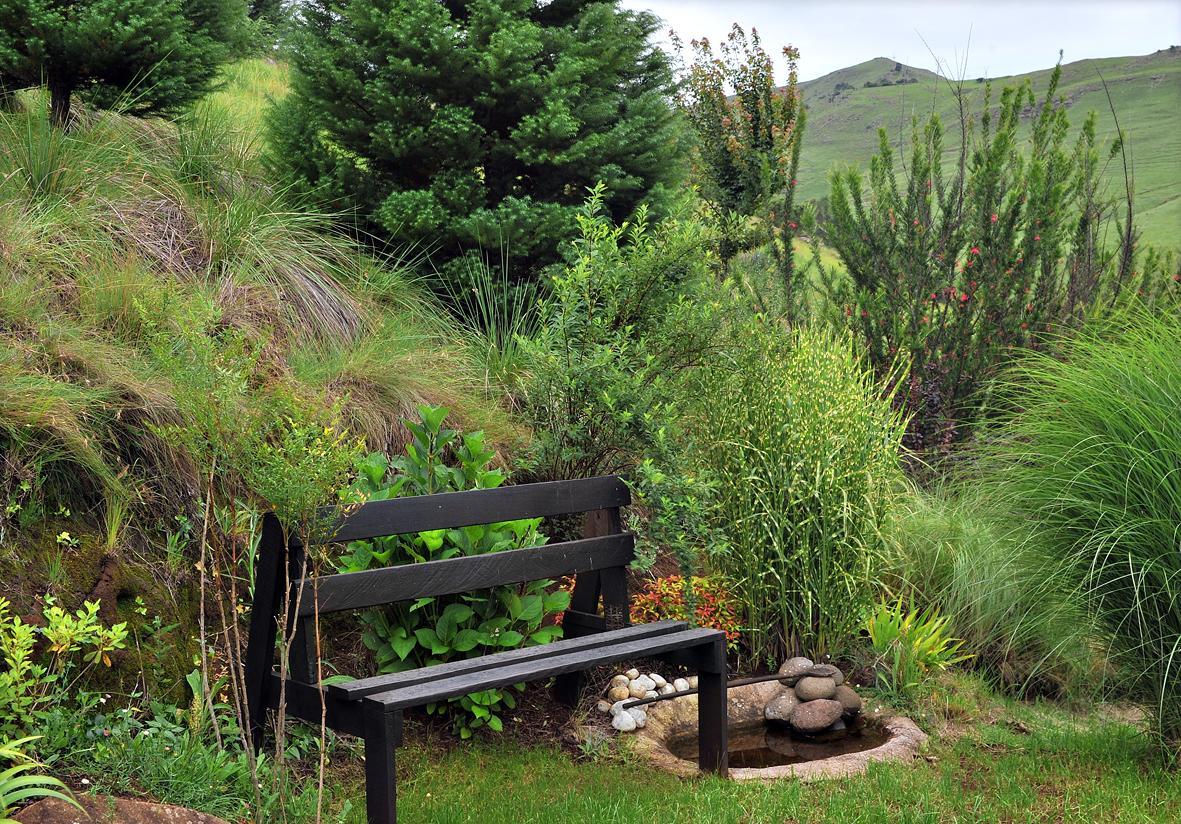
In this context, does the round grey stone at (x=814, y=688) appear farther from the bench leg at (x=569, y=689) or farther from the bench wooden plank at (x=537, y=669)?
the bench leg at (x=569, y=689)

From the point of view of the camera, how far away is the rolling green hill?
59219mm

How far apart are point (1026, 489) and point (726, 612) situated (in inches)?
70.5

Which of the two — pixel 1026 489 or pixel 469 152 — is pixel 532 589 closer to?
pixel 1026 489

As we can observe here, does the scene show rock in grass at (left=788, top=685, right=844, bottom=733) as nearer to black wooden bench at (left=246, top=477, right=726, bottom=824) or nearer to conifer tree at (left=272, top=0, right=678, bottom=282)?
black wooden bench at (left=246, top=477, right=726, bottom=824)

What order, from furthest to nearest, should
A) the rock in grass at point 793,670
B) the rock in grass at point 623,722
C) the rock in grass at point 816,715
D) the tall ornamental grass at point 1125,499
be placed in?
the rock in grass at point 793,670 < the rock in grass at point 816,715 < the rock in grass at point 623,722 < the tall ornamental grass at point 1125,499

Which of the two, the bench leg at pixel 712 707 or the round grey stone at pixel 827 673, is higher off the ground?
the bench leg at pixel 712 707

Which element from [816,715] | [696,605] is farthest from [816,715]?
[696,605]

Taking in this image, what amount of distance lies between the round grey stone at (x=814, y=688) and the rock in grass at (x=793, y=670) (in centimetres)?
8

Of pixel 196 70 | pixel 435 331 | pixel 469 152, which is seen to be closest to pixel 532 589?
pixel 435 331

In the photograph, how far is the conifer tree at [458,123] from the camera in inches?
261

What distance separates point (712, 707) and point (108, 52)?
5.34 m

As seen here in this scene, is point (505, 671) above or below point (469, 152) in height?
below

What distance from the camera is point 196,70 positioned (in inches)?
278

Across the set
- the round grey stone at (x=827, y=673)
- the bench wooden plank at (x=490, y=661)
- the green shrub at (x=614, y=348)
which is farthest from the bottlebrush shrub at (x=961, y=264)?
the bench wooden plank at (x=490, y=661)
